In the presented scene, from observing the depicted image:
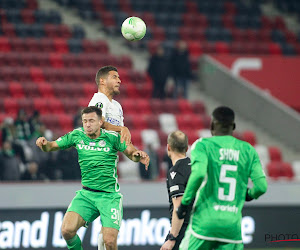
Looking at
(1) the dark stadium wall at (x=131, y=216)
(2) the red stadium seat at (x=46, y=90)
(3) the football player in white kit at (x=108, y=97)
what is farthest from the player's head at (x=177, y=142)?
(2) the red stadium seat at (x=46, y=90)

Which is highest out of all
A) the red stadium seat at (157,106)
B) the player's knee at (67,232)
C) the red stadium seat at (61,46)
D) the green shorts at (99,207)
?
the red stadium seat at (61,46)

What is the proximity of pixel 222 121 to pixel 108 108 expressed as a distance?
7.75ft

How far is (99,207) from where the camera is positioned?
25.3 ft

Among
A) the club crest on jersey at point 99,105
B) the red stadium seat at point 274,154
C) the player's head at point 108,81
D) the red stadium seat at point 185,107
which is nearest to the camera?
the club crest on jersey at point 99,105

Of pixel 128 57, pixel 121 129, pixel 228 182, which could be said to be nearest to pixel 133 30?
pixel 121 129

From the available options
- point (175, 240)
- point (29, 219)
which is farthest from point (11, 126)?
point (175, 240)

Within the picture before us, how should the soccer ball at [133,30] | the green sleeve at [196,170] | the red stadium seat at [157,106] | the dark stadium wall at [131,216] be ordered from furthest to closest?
the red stadium seat at [157,106] < the dark stadium wall at [131,216] < the soccer ball at [133,30] < the green sleeve at [196,170]

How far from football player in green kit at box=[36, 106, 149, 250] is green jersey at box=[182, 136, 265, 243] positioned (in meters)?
1.86

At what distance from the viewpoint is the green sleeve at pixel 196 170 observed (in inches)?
223

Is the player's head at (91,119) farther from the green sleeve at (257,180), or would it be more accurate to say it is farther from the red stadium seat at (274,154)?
the red stadium seat at (274,154)

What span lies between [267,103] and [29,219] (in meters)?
8.67

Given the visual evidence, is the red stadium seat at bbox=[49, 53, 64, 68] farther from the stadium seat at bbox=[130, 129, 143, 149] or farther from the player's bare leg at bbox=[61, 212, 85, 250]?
the player's bare leg at bbox=[61, 212, 85, 250]

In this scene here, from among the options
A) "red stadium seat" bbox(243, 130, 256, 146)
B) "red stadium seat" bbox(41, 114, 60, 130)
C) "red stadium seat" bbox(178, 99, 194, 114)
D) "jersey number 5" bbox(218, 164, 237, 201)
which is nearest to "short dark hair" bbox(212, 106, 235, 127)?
"jersey number 5" bbox(218, 164, 237, 201)

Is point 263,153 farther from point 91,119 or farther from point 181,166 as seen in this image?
point 181,166
